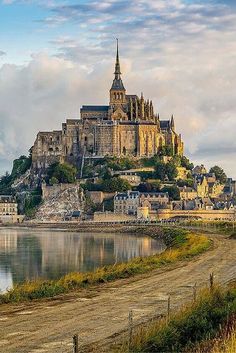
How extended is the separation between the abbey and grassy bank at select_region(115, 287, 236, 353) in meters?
102

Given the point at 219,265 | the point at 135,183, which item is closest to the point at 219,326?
the point at 219,265

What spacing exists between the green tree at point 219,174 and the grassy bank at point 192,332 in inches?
4518

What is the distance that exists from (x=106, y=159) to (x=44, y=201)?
12380mm

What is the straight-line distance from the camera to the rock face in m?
110

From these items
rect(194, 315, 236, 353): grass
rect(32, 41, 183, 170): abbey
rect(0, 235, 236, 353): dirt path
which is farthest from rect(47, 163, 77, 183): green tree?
rect(194, 315, 236, 353): grass

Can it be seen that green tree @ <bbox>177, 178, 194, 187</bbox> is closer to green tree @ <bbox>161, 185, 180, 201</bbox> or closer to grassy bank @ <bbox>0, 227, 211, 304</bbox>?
green tree @ <bbox>161, 185, 180, 201</bbox>

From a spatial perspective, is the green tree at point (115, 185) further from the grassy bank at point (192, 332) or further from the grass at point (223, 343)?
the grass at point (223, 343)

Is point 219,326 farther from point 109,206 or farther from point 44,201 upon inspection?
point 44,201

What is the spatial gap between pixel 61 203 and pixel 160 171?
16.9 meters

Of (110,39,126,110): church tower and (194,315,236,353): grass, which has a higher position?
(110,39,126,110): church tower

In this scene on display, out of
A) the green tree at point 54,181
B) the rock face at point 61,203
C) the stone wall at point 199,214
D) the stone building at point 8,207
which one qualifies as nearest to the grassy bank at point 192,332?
the stone wall at point 199,214

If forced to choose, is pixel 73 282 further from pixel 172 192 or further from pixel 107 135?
pixel 107 135

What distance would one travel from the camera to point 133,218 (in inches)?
4085

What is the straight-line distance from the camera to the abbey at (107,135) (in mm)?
116312
